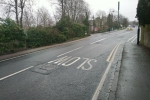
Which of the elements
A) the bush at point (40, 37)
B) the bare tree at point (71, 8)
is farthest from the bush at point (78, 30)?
the bush at point (40, 37)

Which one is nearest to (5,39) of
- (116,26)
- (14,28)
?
(14,28)

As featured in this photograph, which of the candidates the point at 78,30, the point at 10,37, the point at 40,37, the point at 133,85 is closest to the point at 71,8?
the point at 78,30

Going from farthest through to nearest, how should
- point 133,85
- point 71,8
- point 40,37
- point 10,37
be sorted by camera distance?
point 71,8, point 40,37, point 10,37, point 133,85

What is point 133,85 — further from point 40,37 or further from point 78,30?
point 78,30

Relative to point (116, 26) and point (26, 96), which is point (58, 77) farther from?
point (116, 26)

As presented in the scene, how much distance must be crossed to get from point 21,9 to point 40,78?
1856 centimetres

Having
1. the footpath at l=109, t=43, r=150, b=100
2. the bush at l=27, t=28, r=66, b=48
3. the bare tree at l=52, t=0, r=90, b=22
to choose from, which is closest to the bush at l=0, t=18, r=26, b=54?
the bush at l=27, t=28, r=66, b=48

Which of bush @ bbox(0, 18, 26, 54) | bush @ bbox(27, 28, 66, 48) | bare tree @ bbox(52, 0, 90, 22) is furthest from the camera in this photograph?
bare tree @ bbox(52, 0, 90, 22)

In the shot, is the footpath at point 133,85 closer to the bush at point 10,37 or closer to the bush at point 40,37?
the bush at point 10,37

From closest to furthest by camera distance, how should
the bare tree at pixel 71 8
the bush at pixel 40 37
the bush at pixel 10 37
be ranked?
1. the bush at pixel 10 37
2. the bush at pixel 40 37
3. the bare tree at pixel 71 8

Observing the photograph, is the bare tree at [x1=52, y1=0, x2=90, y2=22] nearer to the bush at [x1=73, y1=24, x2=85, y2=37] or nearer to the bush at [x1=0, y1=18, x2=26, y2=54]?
the bush at [x1=73, y1=24, x2=85, y2=37]

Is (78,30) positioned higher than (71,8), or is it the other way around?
Result: (71,8)

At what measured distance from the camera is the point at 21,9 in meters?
21.7

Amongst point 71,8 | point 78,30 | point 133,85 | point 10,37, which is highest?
point 71,8
